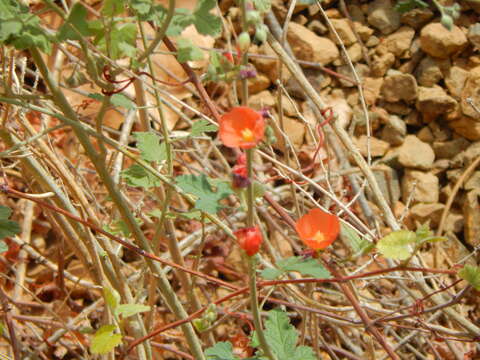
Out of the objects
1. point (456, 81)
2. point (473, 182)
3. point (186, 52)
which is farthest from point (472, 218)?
point (186, 52)

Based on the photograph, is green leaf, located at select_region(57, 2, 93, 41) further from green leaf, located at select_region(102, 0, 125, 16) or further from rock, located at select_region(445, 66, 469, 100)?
rock, located at select_region(445, 66, 469, 100)

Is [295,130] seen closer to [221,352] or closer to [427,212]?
[427,212]

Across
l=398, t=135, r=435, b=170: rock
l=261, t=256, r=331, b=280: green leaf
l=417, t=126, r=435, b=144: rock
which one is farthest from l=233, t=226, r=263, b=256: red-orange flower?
l=417, t=126, r=435, b=144: rock

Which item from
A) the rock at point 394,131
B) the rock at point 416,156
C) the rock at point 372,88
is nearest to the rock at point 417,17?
the rock at point 372,88

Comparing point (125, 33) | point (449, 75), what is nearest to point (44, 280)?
point (125, 33)

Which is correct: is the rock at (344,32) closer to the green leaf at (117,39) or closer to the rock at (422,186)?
the rock at (422,186)

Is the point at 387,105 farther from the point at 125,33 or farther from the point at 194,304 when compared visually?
the point at 125,33

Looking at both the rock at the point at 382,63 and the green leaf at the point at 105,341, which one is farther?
the rock at the point at 382,63
